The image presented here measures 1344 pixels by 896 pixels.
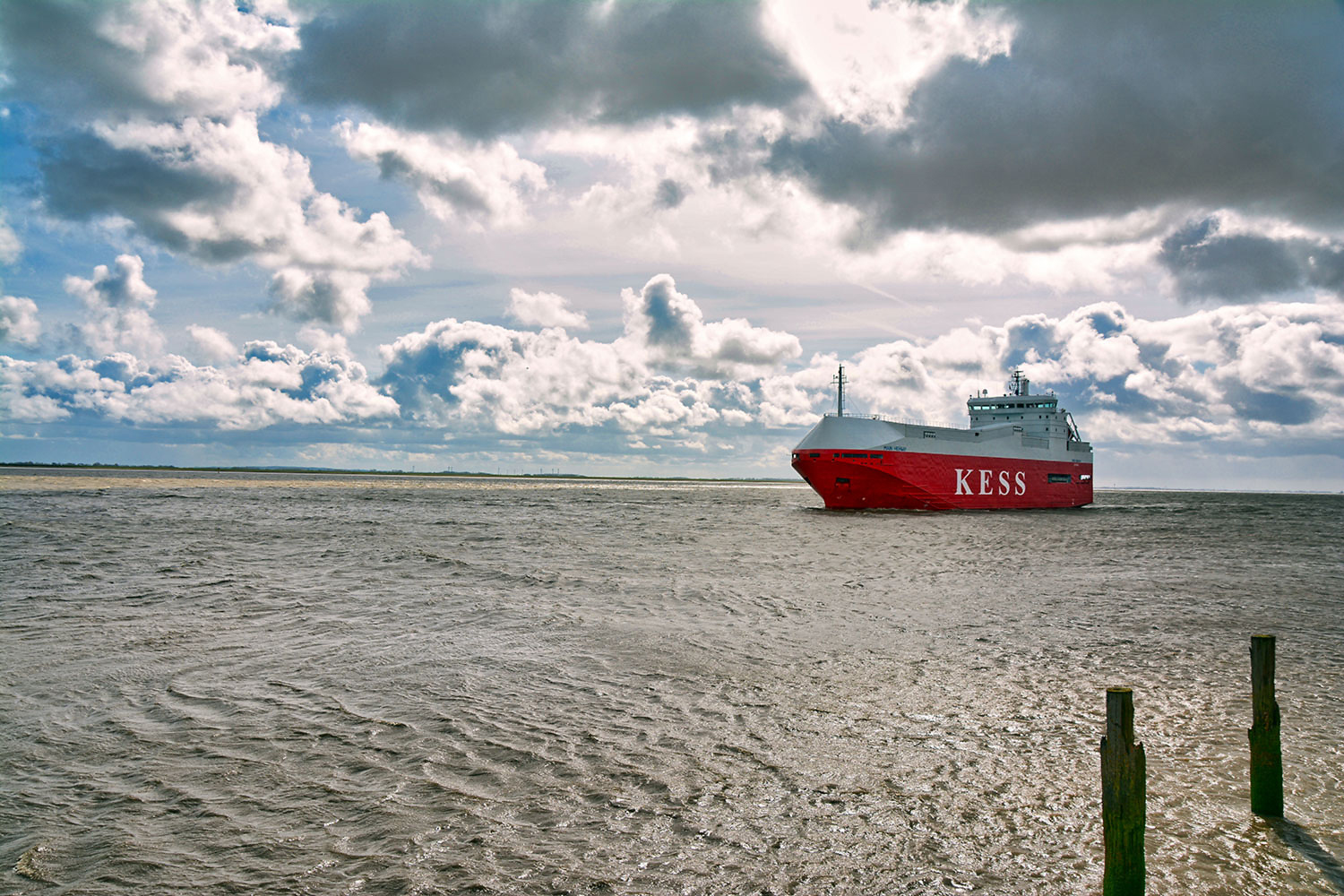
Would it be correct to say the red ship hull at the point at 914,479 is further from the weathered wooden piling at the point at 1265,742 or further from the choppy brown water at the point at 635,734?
the weathered wooden piling at the point at 1265,742

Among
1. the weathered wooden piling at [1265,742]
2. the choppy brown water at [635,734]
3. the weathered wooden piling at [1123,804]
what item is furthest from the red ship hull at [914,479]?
the weathered wooden piling at [1123,804]

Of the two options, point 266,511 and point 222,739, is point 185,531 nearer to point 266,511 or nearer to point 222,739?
point 266,511

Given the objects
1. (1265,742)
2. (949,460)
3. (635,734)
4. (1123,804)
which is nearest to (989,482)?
(949,460)

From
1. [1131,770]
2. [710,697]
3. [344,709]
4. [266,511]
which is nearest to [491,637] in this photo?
[344,709]

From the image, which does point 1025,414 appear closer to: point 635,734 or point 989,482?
point 989,482

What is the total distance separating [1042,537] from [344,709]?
3518cm

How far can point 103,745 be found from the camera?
25.8 ft

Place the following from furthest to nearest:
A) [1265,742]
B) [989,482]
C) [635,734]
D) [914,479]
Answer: [989,482] → [914,479] → [635,734] → [1265,742]

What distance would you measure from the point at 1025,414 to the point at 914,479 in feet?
64.5

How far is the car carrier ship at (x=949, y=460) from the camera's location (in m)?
48.0

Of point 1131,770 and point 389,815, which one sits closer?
point 1131,770

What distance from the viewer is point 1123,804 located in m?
4.93

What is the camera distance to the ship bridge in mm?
61406

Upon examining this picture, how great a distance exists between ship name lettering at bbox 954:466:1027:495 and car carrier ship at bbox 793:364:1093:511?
68mm
